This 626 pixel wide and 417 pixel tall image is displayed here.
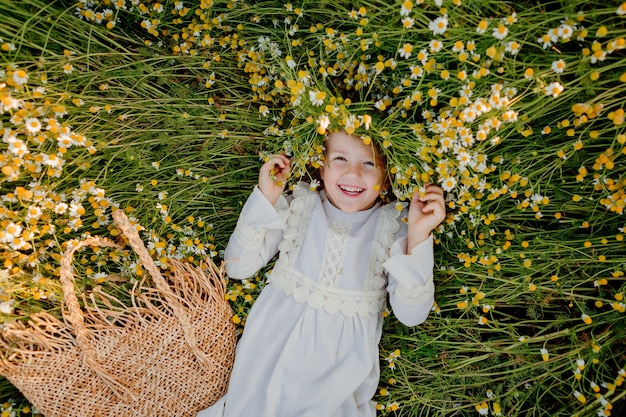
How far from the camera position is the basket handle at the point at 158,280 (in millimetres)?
1808

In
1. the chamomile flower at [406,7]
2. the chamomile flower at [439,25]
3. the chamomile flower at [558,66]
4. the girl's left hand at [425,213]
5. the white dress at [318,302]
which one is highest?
the chamomile flower at [406,7]

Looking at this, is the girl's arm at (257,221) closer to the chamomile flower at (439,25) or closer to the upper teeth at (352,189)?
the upper teeth at (352,189)

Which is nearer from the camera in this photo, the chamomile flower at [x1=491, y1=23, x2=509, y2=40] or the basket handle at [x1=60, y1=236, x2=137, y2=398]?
the chamomile flower at [x1=491, y1=23, x2=509, y2=40]

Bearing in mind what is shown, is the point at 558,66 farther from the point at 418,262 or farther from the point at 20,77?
the point at 20,77

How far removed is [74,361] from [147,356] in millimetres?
269

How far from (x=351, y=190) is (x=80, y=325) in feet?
3.78

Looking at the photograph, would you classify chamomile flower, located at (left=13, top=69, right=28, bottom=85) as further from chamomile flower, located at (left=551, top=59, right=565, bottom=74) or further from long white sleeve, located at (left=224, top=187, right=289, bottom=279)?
chamomile flower, located at (left=551, top=59, right=565, bottom=74)

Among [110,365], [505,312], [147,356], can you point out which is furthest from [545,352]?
[110,365]

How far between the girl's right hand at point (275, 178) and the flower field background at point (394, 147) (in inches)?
3.3

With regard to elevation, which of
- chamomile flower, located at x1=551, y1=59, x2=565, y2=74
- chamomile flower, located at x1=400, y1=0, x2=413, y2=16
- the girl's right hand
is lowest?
the girl's right hand

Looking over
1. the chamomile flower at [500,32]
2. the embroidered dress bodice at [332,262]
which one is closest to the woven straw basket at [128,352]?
the embroidered dress bodice at [332,262]

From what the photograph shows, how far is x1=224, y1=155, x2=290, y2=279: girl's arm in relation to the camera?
2.00 m

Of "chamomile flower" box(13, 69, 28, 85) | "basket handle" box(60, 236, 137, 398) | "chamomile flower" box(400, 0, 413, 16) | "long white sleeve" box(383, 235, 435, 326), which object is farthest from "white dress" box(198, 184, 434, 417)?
"chamomile flower" box(13, 69, 28, 85)

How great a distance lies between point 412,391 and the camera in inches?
79.8
